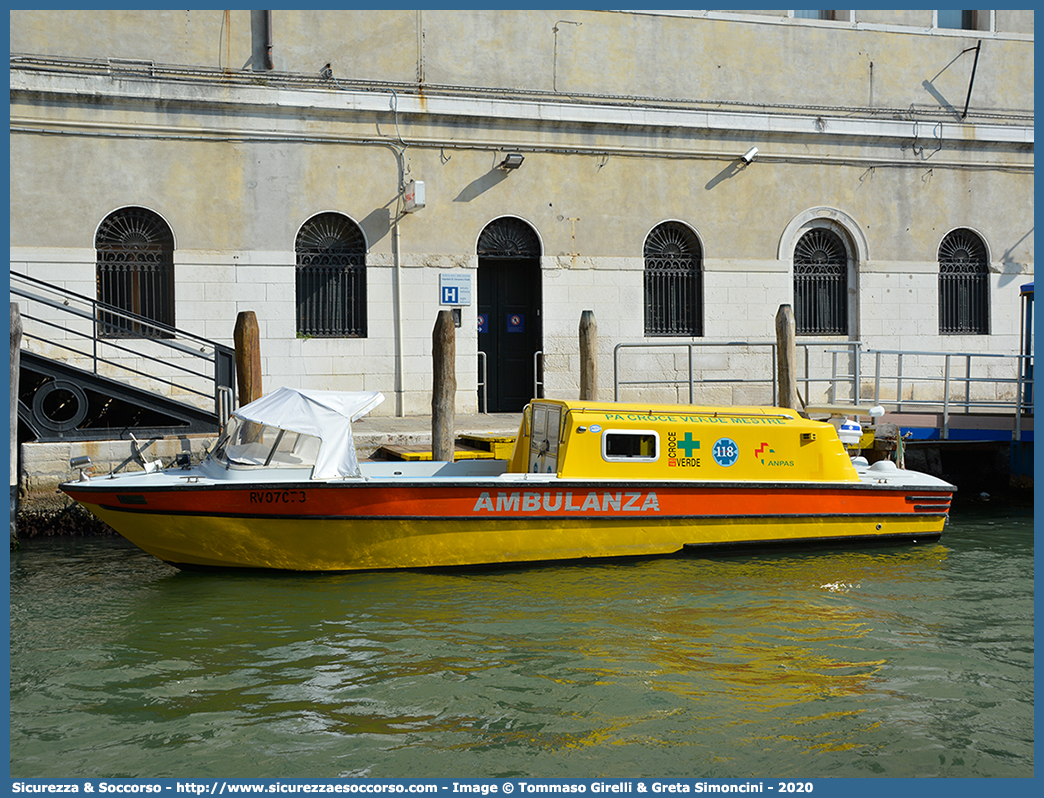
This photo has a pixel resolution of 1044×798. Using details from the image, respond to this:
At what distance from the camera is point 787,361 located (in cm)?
1382

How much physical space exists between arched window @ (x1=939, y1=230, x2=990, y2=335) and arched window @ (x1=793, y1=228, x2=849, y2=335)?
193 centimetres

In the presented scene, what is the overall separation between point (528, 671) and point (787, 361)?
27.7 feet

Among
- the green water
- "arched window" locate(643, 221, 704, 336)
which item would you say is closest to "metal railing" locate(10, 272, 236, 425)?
the green water

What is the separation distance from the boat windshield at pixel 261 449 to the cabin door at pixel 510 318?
718 centimetres

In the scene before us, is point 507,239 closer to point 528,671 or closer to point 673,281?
point 673,281

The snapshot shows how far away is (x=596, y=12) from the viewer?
53.8ft

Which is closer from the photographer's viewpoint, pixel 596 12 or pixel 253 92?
pixel 253 92

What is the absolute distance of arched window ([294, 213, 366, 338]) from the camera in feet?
50.4

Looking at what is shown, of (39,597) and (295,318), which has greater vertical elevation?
(295,318)

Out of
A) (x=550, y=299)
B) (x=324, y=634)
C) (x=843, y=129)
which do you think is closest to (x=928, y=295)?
(x=843, y=129)

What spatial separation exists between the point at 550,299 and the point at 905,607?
914 centimetres

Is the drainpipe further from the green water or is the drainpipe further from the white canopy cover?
the green water

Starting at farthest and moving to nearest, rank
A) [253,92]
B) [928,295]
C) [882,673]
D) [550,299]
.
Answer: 1. [928,295]
2. [550,299]
3. [253,92]
4. [882,673]

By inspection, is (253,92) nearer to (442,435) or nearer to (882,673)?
(442,435)
